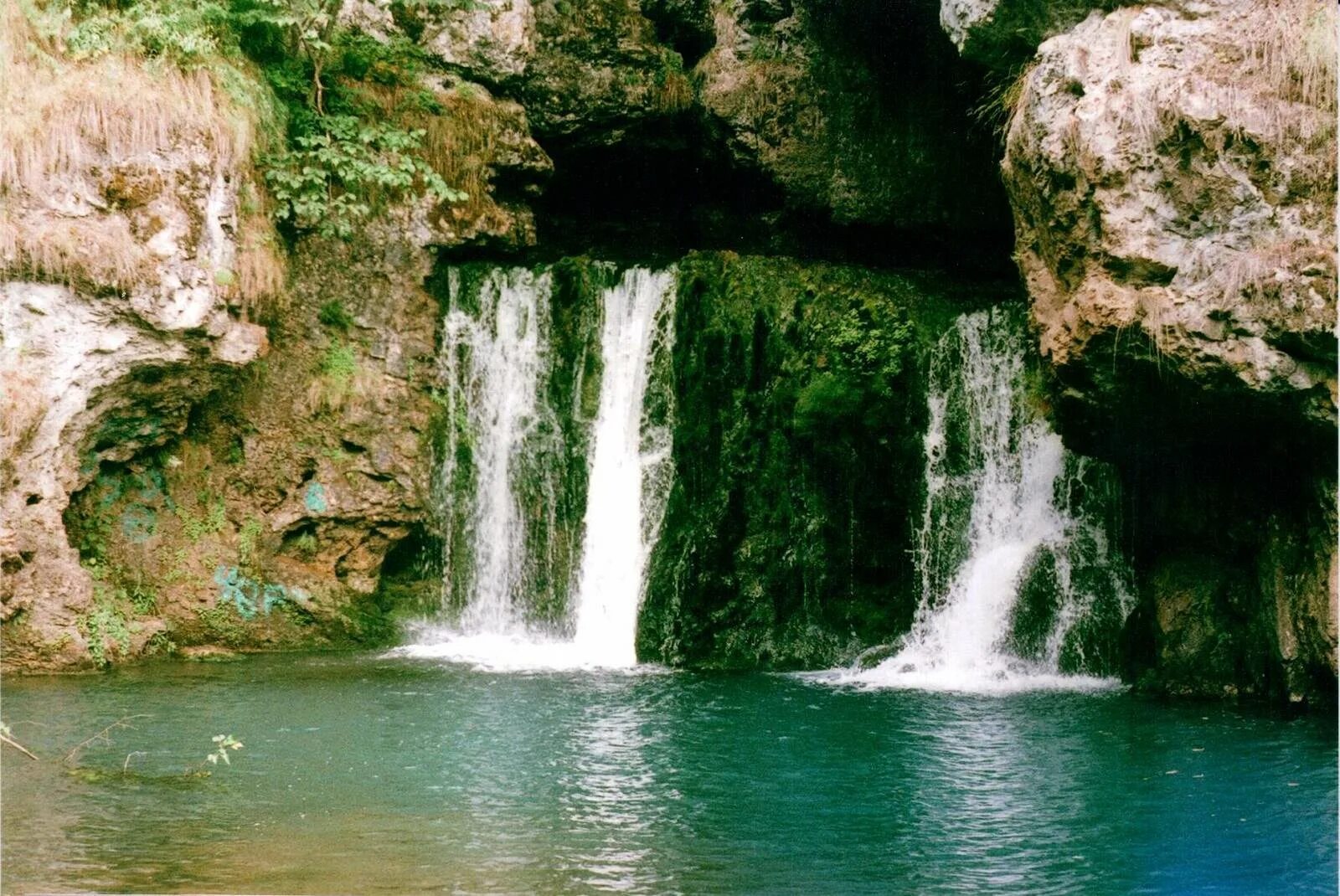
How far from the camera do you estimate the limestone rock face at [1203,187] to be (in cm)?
953

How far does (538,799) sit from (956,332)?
7.63 m

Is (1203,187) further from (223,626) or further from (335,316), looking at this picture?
(223,626)

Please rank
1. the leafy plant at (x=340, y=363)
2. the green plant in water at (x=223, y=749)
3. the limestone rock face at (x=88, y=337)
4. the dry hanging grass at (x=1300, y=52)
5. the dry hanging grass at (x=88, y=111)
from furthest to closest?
the leafy plant at (x=340, y=363), the dry hanging grass at (x=88, y=111), the limestone rock face at (x=88, y=337), the dry hanging grass at (x=1300, y=52), the green plant in water at (x=223, y=749)

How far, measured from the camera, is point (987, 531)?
13719 mm

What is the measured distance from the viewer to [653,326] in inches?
580

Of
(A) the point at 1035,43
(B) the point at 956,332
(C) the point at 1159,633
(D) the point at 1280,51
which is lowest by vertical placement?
(C) the point at 1159,633

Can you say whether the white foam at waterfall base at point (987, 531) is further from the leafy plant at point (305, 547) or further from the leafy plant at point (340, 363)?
the leafy plant at point (340, 363)

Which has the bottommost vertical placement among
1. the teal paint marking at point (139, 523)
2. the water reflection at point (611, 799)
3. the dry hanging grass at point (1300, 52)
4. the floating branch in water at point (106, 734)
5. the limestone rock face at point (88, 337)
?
the water reflection at point (611, 799)

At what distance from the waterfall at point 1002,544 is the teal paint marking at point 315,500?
17.9ft

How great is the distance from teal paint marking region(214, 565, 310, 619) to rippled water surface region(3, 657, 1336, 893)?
2075 millimetres

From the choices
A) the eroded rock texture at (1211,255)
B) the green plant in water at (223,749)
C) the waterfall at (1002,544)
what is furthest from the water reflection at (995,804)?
the green plant in water at (223,749)

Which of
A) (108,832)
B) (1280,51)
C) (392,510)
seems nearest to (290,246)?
(392,510)

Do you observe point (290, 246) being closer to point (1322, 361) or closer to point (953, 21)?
point (953, 21)

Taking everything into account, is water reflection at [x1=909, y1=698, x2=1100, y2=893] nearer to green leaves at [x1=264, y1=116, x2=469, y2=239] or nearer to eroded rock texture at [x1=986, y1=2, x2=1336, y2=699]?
eroded rock texture at [x1=986, y1=2, x2=1336, y2=699]
